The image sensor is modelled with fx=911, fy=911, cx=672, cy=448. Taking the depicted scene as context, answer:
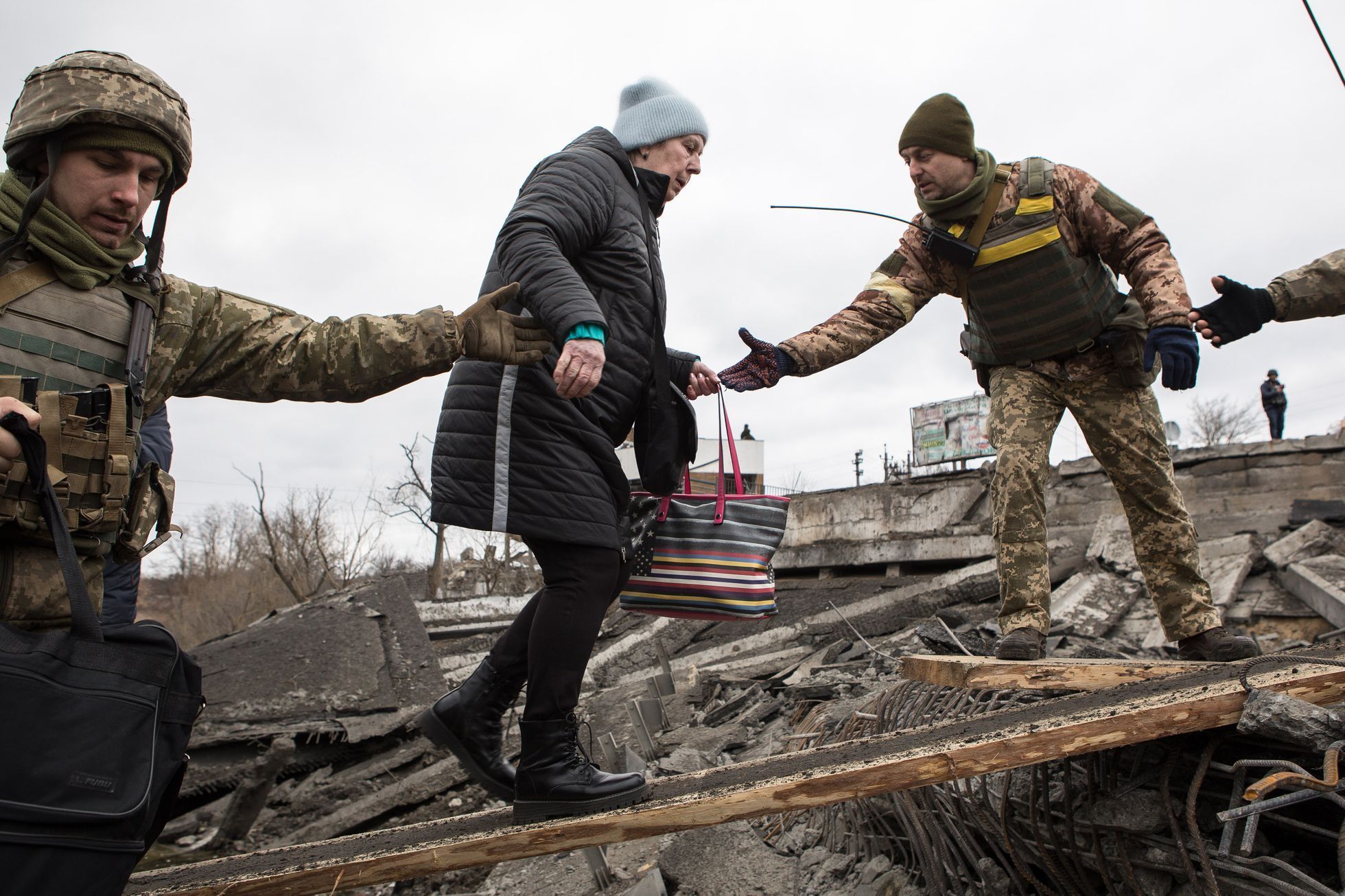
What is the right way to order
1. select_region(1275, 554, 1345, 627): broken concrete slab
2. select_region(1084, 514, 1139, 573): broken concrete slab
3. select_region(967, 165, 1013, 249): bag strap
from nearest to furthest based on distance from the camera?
select_region(967, 165, 1013, 249): bag strap
select_region(1275, 554, 1345, 627): broken concrete slab
select_region(1084, 514, 1139, 573): broken concrete slab

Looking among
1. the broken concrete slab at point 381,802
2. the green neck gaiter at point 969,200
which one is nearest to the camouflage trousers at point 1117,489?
the green neck gaiter at point 969,200

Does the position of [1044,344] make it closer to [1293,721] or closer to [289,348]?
[1293,721]

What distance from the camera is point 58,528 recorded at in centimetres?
151

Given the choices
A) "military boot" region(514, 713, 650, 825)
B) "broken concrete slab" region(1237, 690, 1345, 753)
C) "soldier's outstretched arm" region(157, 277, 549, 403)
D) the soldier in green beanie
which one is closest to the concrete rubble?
"broken concrete slab" region(1237, 690, 1345, 753)

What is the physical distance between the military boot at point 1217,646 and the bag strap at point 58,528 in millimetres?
3240

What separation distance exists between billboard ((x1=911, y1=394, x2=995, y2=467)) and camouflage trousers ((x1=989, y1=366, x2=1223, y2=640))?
19888mm

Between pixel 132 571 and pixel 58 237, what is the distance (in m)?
1.97

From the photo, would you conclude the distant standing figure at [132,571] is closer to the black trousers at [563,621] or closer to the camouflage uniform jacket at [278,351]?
the camouflage uniform jacket at [278,351]

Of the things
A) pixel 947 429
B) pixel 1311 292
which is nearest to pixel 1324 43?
pixel 1311 292

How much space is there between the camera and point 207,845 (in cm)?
522

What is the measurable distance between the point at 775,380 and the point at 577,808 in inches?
69.6

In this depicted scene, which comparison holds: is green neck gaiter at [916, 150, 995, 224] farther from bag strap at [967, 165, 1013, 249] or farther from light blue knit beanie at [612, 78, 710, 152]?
light blue knit beanie at [612, 78, 710, 152]

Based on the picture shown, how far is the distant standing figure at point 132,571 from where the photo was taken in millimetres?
3127

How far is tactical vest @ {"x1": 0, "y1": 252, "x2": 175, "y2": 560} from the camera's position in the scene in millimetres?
1562
